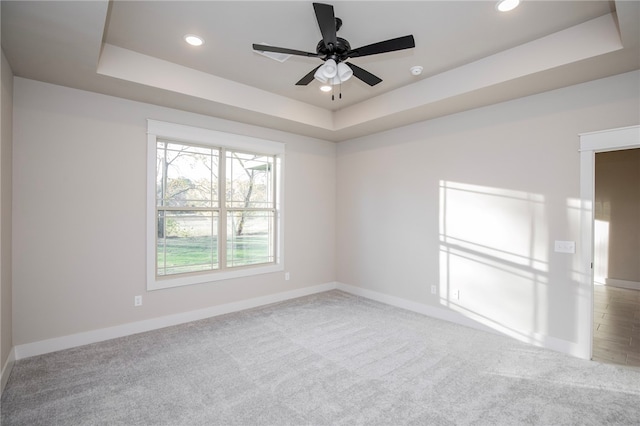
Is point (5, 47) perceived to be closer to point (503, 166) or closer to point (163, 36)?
point (163, 36)

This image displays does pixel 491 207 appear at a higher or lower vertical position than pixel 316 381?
higher

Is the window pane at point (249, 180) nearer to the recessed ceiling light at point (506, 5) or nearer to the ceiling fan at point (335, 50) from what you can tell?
the ceiling fan at point (335, 50)

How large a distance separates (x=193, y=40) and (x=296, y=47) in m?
0.97

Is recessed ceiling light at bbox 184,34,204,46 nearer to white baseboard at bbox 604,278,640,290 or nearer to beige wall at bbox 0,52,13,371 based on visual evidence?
beige wall at bbox 0,52,13,371

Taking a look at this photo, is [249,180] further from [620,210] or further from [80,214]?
[620,210]

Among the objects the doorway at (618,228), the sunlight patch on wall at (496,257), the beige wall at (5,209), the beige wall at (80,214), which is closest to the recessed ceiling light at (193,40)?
the beige wall at (80,214)

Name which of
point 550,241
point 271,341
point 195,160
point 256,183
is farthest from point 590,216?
point 195,160

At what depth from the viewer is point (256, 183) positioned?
16.0ft

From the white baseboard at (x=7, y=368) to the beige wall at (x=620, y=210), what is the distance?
8.95 meters

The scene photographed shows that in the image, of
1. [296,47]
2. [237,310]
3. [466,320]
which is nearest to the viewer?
[296,47]

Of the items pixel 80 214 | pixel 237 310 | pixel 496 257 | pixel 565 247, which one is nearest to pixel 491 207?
pixel 496 257

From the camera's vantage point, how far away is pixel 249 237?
189 inches

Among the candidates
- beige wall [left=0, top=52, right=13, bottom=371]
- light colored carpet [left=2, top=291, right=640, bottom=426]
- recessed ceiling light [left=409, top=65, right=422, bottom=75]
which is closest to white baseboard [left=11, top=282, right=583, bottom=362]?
light colored carpet [left=2, top=291, right=640, bottom=426]

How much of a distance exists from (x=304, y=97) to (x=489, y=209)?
2.84 m
